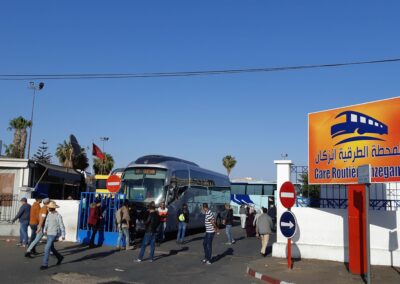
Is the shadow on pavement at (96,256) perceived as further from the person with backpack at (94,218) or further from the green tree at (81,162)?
the green tree at (81,162)

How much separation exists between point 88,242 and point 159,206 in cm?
328

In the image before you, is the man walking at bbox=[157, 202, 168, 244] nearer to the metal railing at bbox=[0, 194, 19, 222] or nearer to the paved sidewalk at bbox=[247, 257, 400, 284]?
the paved sidewalk at bbox=[247, 257, 400, 284]

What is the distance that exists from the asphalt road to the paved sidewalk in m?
0.48

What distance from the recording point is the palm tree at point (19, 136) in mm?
49719

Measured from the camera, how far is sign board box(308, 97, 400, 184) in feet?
40.4

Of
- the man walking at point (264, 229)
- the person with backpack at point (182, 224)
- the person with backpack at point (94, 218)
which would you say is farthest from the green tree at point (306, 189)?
the person with backpack at point (94, 218)

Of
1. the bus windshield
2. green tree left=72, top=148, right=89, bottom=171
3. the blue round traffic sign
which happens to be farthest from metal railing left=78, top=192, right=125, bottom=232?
green tree left=72, top=148, right=89, bottom=171

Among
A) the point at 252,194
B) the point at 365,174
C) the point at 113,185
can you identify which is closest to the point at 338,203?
the point at 365,174

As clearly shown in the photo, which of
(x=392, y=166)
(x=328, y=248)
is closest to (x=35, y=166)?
(x=328, y=248)

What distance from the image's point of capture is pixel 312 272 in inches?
469

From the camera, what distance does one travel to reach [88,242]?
17672 mm

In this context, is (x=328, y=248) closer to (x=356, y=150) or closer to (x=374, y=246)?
(x=374, y=246)

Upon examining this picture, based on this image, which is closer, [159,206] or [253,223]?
[159,206]

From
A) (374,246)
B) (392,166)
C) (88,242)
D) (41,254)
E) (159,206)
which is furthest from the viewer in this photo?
(159,206)
